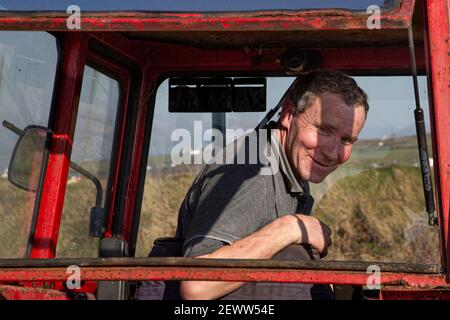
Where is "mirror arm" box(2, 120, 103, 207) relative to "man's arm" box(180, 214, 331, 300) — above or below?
above

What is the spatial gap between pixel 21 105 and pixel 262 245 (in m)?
1.12

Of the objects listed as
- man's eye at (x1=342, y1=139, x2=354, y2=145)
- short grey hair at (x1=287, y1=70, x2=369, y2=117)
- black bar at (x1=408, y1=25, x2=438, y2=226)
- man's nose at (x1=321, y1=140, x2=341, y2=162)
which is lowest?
black bar at (x1=408, y1=25, x2=438, y2=226)

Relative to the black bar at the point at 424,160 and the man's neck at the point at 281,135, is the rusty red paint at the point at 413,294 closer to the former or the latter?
the black bar at the point at 424,160

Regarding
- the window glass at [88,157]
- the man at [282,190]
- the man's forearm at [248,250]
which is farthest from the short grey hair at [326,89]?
the window glass at [88,157]

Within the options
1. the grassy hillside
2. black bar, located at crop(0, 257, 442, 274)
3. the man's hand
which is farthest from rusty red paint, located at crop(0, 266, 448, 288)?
the grassy hillside

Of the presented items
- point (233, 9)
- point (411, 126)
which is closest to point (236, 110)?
point (411, 126)

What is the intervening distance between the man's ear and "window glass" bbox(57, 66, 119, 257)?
2.55ft

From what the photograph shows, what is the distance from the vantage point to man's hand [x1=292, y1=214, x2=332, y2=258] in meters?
2.59

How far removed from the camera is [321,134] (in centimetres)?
281

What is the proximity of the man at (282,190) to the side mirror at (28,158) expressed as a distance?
0.57 m

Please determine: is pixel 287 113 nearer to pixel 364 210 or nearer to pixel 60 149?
pixel 60 149

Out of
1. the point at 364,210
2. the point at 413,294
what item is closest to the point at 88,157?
the point at 413,294

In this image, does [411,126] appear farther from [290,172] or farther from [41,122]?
[41,122]

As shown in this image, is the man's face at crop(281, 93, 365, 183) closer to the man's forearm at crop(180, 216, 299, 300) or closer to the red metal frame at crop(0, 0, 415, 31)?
the man's forearm at crop(180, 216, 299, 300)
